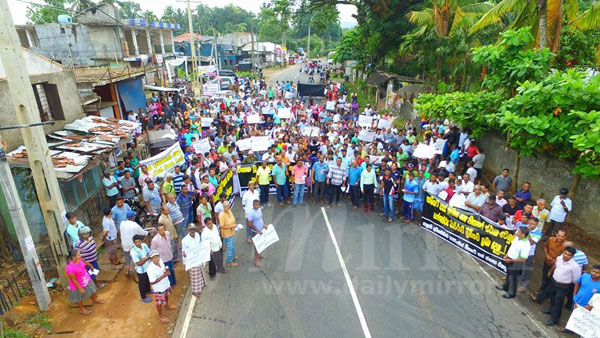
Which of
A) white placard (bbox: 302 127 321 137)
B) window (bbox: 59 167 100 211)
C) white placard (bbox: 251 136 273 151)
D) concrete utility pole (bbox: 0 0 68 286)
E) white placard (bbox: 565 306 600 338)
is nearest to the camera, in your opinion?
white placard (bbox: 565 306 600 338)

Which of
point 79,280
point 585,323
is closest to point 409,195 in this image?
point 585,323

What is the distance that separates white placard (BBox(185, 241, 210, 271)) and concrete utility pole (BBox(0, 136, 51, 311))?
2901 millimetres

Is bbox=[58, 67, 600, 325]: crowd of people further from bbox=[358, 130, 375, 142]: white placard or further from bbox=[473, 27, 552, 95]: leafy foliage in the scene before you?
bbox=[473, 27, 552, 95]: leafy foliage

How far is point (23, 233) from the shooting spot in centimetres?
663

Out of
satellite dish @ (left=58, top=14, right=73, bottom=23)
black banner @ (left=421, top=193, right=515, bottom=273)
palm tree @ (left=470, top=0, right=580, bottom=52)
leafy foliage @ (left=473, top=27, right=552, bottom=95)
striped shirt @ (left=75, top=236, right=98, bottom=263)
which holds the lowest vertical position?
black banner @ (left=421, top=193, right=515, bottom=273)

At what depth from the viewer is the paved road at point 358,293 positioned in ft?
21.2

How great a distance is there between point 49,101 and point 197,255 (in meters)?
8.14

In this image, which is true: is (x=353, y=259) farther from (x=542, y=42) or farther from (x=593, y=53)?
(x=593, y=53)

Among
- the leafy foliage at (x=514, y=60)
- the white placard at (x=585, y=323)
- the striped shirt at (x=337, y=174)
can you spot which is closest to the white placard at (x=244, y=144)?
the striped shirt at (x=337, y=174)

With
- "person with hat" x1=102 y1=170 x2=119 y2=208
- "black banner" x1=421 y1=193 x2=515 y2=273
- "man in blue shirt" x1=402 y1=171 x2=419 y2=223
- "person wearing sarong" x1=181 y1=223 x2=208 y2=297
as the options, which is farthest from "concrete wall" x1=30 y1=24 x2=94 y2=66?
"black banner" x1=421 y1=193 x2=515 y2=273

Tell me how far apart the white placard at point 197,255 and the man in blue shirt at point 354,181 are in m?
5.39

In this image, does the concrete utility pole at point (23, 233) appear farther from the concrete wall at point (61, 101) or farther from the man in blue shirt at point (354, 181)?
the man in blue shirt at point (354, 181)

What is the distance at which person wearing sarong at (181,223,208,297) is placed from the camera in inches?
272

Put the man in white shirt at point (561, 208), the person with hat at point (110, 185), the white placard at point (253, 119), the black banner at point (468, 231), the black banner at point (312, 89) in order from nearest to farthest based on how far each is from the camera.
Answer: the black banner at point (468, 231)
the man in white shirt at point (561, 208)
the person with hat at point (110, 185)
the white placard at point (253, 119)
the black banner at point (312, 89)
